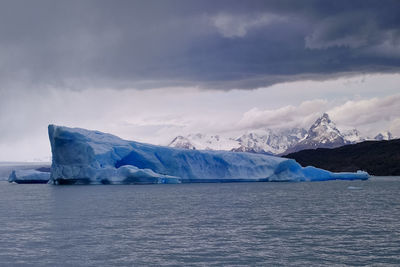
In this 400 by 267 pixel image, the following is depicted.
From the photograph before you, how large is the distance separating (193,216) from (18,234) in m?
8.76

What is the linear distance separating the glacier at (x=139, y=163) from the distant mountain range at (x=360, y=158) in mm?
87012

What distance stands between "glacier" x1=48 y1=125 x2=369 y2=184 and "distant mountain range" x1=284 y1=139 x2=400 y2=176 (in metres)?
87.0

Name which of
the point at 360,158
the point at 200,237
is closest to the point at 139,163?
the point at 200,237

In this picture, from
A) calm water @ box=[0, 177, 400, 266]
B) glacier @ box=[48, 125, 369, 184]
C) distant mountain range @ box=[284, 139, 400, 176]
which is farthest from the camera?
distant mountain range @ box=[284, 139, 400, 176]

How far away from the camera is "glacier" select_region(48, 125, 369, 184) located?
2018 inches

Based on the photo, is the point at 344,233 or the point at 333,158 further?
the point at 333,158

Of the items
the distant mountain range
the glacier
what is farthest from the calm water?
the distant mountain range

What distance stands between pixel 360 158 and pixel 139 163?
372ft

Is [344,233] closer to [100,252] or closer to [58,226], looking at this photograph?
[100,252]

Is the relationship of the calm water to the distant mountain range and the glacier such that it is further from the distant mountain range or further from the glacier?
the distant mountain range

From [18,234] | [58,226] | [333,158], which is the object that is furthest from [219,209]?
[333,158]

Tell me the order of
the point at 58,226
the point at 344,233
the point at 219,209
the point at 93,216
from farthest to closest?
1. the point at 219,209
2. the point at 93,216
3. the point at 58,226
4. the point at 344,233

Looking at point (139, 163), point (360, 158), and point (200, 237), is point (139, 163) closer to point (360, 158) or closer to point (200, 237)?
point (200, 237)

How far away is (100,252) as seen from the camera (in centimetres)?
1505
